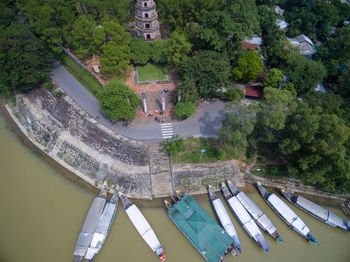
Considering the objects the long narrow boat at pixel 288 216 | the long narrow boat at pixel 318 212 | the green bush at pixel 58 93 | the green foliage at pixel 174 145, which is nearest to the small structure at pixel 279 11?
the green foliage at pixel 174 145

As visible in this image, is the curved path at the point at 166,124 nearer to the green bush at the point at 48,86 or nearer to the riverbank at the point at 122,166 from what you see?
the riverbank at the point at 122,166

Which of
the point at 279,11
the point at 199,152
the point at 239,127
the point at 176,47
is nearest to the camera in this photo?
the point at 239,127

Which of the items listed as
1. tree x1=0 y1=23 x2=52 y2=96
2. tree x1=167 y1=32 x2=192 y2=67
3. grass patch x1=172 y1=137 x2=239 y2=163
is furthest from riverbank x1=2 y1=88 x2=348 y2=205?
tree x1=167 y1=32 x2=192 y2=67

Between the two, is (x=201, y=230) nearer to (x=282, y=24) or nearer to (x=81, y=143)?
(x=81, y=143)

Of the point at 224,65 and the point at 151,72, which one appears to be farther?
the point at 151,72

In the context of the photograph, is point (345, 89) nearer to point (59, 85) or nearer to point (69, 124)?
point (69, 124)

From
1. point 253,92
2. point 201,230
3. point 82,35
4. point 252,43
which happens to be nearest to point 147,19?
point 82,35
